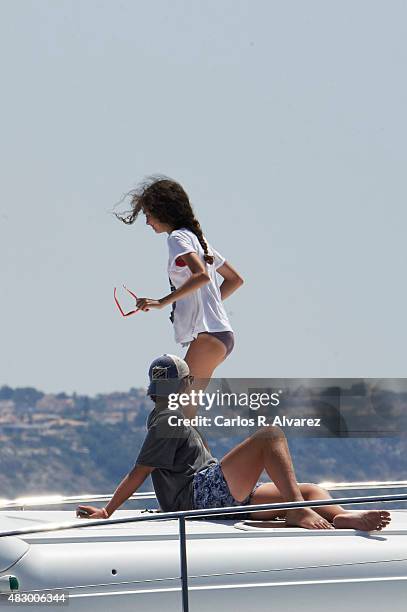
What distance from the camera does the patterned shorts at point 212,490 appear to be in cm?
715

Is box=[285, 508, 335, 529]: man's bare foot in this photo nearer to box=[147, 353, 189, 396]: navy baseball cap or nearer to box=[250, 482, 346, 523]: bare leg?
box=[250, 482, 346, 523]: bare leg

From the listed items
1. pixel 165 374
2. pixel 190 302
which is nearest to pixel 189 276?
pixel 190 302

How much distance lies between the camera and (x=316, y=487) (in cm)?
727

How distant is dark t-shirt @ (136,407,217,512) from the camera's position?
7203 millimetres

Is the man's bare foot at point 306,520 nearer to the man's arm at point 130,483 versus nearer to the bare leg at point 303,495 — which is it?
the bare leg at point 303,495

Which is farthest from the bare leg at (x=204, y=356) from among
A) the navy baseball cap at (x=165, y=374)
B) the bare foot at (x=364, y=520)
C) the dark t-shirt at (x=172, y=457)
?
the bare foot at (x=364, y=520)

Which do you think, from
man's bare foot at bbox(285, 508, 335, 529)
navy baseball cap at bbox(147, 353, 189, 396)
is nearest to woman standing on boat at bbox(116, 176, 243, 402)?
navy baseball cap at bbox(147, 353, 189, 396)

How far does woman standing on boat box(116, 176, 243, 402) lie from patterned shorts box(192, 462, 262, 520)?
889mm

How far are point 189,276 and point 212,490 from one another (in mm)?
1389

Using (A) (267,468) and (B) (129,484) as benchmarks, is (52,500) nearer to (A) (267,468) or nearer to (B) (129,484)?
(B) (129,484)

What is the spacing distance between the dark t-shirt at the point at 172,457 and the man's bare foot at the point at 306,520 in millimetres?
463

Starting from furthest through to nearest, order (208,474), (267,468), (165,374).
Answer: (165,374) → (208,474) → (267,468)

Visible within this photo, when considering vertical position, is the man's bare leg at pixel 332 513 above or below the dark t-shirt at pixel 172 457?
below

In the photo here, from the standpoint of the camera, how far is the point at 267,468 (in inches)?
278
